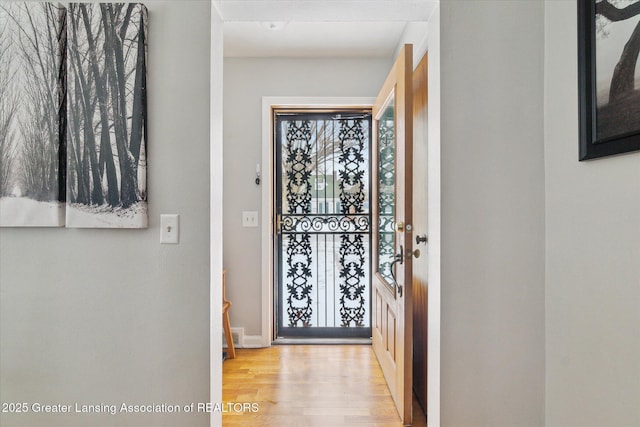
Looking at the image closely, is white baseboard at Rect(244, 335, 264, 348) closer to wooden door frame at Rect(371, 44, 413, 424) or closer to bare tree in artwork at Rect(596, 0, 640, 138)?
wooden door frame at Rect(371, 44, 413, 424)

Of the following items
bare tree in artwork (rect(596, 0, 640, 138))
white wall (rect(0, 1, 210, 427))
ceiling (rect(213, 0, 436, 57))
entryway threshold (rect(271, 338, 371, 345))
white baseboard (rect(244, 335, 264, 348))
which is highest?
ceiling (rect(213, 0, 436, 57))

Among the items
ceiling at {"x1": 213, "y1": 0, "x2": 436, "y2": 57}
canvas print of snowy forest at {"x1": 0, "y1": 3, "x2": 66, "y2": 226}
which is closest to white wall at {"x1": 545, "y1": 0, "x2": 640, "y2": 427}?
ceiling at {"x1": 213, "y1": 0, "x2": 436, "y2": 57}

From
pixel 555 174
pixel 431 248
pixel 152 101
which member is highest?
pixel 152 101

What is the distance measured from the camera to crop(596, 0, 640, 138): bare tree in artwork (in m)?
0.99

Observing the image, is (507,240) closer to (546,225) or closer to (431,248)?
(546,225)

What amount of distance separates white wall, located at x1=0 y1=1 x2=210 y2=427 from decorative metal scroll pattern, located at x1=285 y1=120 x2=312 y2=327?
1950 millimetres

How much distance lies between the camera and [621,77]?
104 centimetres

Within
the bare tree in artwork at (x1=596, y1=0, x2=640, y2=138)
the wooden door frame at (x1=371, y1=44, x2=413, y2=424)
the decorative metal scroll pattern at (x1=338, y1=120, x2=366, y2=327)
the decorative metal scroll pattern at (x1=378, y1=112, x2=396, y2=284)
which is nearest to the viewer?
the bare tree in artwork at (x1=596, y1=0, x2=640, y2=138)

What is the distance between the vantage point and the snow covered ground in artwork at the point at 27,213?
55.2 inches

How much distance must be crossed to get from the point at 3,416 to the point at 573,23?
2.55m

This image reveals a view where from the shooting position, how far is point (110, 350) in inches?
56.5

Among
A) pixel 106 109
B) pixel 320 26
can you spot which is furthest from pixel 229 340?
pixel 320 26

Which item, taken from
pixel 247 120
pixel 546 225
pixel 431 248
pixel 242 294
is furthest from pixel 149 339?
pixel 247 120

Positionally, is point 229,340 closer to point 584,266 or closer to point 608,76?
point 584,266
